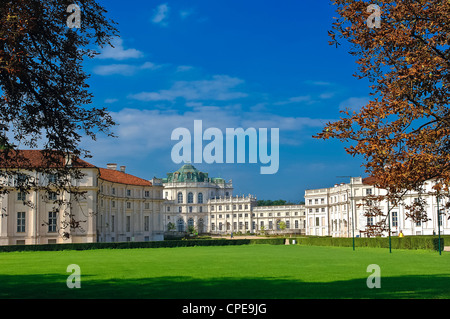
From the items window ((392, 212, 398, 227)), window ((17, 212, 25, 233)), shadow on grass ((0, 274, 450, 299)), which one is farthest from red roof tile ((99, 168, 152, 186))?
shadow on grass ((0, 274, 450, 299))

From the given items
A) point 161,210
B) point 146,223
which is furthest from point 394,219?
point 146,223

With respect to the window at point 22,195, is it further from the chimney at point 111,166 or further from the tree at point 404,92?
the chimney at point 111,166

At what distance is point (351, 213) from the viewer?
115 meters

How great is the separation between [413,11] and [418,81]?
166 centimetres

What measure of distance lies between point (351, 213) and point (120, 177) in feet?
162

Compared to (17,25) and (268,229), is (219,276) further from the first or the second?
(268,229)

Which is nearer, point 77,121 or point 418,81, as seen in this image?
point 418,81

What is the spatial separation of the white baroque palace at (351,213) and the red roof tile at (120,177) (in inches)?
1504

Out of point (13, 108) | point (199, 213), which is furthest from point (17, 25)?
point (199, 213)

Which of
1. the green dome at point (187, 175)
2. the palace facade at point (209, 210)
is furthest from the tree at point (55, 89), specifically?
the green dome at point (187, 175)

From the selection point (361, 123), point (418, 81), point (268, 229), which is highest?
point (418, 81)

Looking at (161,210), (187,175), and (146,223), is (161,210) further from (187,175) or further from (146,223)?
(187,175)

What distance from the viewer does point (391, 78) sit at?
46.3 feet

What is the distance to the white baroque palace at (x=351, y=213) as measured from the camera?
9581 cm
